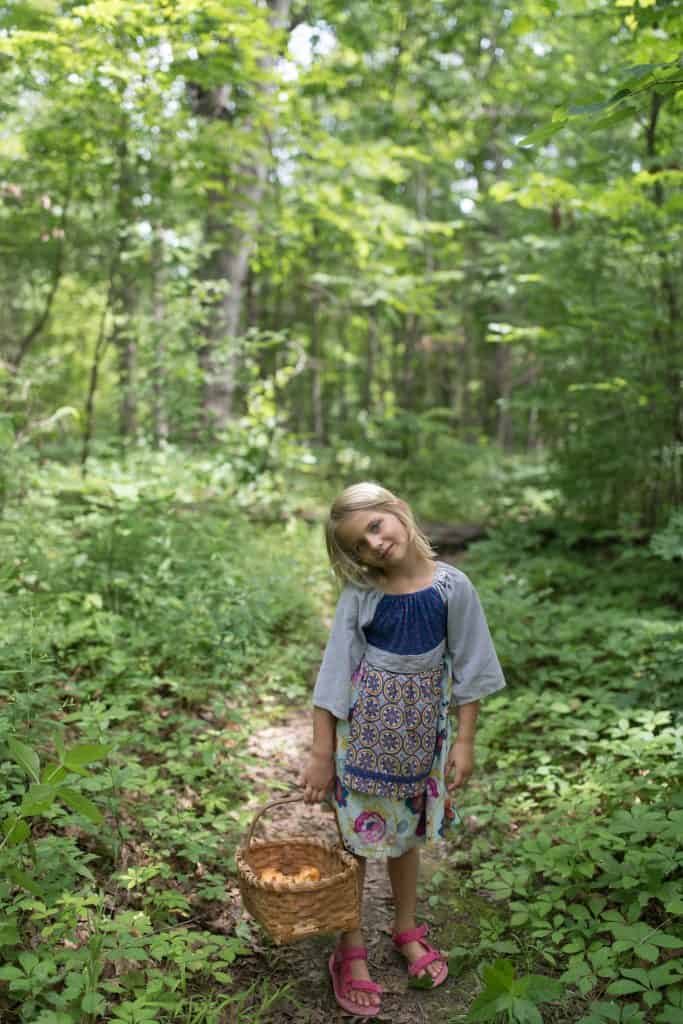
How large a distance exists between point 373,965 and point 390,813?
0.62 meters

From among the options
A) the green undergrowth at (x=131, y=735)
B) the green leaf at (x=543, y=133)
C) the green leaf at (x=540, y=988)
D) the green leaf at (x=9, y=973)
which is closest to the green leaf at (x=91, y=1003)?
the green undergrowth at (x=131, y=735)

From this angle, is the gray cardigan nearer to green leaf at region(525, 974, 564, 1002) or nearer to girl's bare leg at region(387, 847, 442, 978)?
girl's bare leg at region(387, 847, 442, 978)

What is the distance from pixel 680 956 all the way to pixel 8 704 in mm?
2572

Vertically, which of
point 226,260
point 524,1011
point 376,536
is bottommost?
point 524,1011

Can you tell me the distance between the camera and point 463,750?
269 cm

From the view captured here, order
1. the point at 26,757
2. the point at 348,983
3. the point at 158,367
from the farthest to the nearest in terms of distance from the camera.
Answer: the point at 158,367 < the point at 348,983 < the point at 26,757

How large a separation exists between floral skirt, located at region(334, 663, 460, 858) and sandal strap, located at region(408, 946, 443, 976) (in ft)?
1.22

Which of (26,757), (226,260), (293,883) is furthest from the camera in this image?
(226,260)

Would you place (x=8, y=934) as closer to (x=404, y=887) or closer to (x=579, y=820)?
(x=404, y=887)

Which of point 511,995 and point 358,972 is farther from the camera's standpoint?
point 358,972

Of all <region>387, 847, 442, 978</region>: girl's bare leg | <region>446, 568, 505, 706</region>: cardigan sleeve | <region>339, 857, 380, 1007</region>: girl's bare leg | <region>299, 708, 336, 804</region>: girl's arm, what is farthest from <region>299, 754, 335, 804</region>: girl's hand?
<region>446, 568, 505, 706</region>: cardigan sleeve

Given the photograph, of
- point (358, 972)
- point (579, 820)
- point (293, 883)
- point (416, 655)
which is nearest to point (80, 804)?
point (293, 883)

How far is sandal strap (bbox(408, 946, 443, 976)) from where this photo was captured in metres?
2.70

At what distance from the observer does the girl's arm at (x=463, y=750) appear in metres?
2.67
